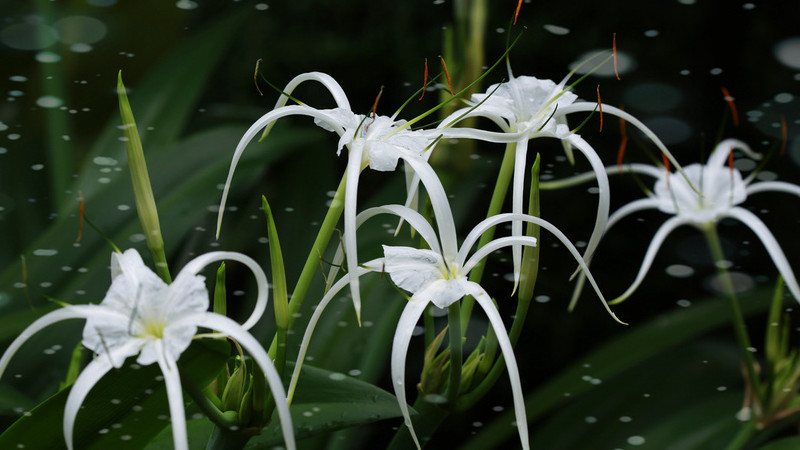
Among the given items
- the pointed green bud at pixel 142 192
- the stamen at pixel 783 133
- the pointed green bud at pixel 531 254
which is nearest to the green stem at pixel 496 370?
the pointed green bud at pixel 531 254

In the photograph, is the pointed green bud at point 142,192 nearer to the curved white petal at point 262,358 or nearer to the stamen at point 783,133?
the curved white petal at point 262,358

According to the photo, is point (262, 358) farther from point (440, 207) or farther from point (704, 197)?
point (704, 197)

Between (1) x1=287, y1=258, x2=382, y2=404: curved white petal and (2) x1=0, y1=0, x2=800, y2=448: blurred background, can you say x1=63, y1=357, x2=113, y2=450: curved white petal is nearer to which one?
→ (1) x1=287, y1=258, x2=382, y2=404: curved white petal

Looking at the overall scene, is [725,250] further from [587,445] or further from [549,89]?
[549,89]

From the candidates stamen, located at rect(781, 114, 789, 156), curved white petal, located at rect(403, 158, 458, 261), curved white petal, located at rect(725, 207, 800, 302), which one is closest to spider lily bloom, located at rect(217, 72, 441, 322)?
curved white petal, located at rect(403, 158, 458, 261)

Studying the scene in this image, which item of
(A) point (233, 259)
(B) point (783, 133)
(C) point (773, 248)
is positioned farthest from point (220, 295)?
(B) point (783, 133)
